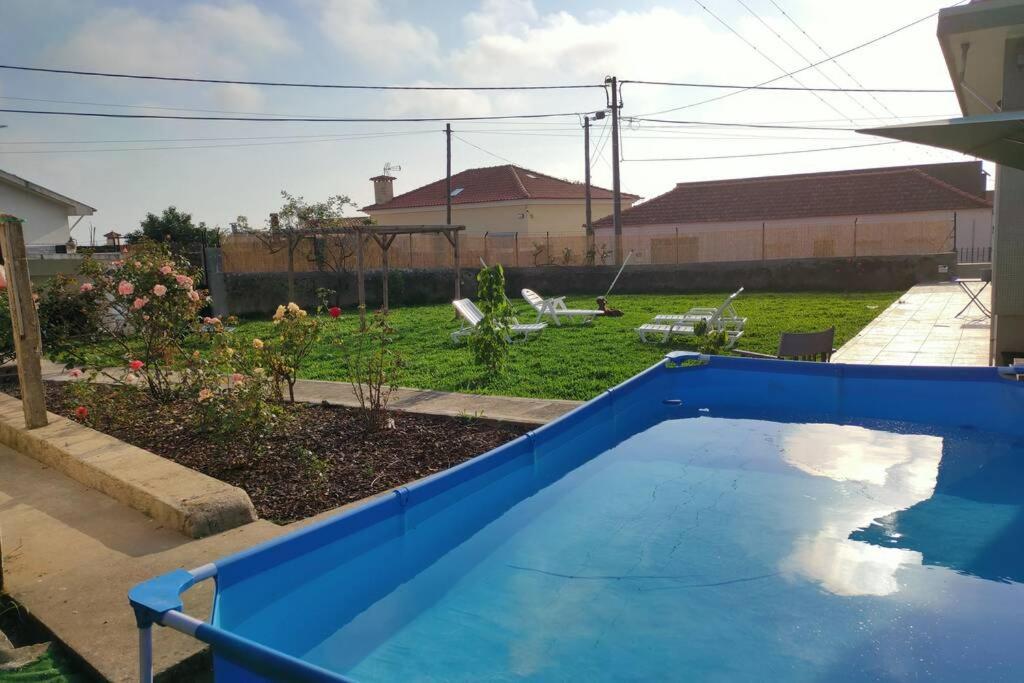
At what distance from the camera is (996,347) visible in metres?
8.36

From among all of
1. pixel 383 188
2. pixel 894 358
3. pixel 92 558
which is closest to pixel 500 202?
pixel 383 188

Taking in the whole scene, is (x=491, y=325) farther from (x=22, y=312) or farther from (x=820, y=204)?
(x=820, y=204)

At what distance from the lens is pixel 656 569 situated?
4.27m

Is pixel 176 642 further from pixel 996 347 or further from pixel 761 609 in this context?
pixel 996 347

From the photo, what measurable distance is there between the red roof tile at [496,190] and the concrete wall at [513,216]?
35 cm

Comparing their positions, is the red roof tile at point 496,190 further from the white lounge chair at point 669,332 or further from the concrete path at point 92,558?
the concrete path at point 92,558

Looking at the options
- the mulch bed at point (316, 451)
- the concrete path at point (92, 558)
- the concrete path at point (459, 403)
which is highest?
the concrete path at point (459, 403)

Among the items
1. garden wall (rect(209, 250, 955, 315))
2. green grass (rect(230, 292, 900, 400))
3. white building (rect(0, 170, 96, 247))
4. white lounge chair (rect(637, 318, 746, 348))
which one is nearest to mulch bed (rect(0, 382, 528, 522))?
green grass (rect(230, 292, 900, 400))

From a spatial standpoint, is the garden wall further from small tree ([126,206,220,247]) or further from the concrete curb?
small tree ([126,206,220,247])

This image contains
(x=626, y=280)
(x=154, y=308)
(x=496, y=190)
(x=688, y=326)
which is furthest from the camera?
(x=496, y=190)

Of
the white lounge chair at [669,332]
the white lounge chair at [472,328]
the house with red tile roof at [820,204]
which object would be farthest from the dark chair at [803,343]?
the house with red tile roof at [820,204]

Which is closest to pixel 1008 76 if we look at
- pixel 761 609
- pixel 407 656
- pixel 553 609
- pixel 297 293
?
pixel 761 609

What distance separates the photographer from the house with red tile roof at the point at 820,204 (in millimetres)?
31894

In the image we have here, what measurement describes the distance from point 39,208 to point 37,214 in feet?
0.95
